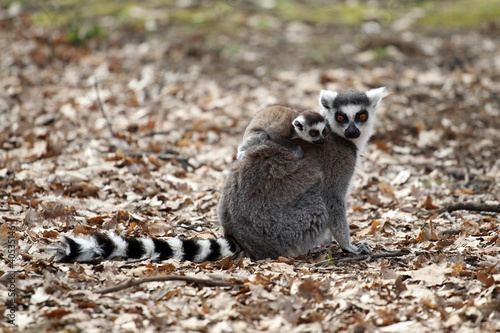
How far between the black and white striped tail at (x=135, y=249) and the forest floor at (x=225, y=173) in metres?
0.10

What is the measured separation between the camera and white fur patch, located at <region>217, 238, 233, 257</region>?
492cm

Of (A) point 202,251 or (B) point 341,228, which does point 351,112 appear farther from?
(A) point 202,251

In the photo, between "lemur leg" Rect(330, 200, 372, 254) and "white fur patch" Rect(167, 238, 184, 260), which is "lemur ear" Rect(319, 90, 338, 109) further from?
"white fur patch" Rect(167, 238, 184, 260)

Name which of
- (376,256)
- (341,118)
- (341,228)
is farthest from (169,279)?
(341,118)

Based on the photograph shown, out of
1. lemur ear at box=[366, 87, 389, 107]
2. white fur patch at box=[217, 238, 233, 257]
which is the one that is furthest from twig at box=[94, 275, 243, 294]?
lemur ear at box=[366, 87, 389, 107]

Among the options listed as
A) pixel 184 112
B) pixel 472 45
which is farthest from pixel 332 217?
pixel 472 45

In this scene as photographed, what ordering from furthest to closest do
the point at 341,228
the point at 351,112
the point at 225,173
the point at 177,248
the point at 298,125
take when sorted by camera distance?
the point at 225,173
the point at 351,112
the point at 298,125
the point at 341,228
the point at 177,248

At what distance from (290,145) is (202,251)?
5.14 ft

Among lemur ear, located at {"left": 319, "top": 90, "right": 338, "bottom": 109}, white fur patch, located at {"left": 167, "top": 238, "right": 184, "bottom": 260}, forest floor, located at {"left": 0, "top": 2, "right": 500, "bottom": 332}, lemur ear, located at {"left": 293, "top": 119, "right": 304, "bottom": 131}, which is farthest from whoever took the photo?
lemur ear, located at {"left": 319, "top": 90, "right": 338, "bottom": 109}

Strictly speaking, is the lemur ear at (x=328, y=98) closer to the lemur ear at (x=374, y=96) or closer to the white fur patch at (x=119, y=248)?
the lemur ear at (x=374, y=96)

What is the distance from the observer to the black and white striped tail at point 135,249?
14.2 feet

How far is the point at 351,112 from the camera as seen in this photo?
18.6 ft

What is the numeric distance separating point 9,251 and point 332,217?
3153 millimetres

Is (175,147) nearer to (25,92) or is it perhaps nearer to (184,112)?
(184,112)
